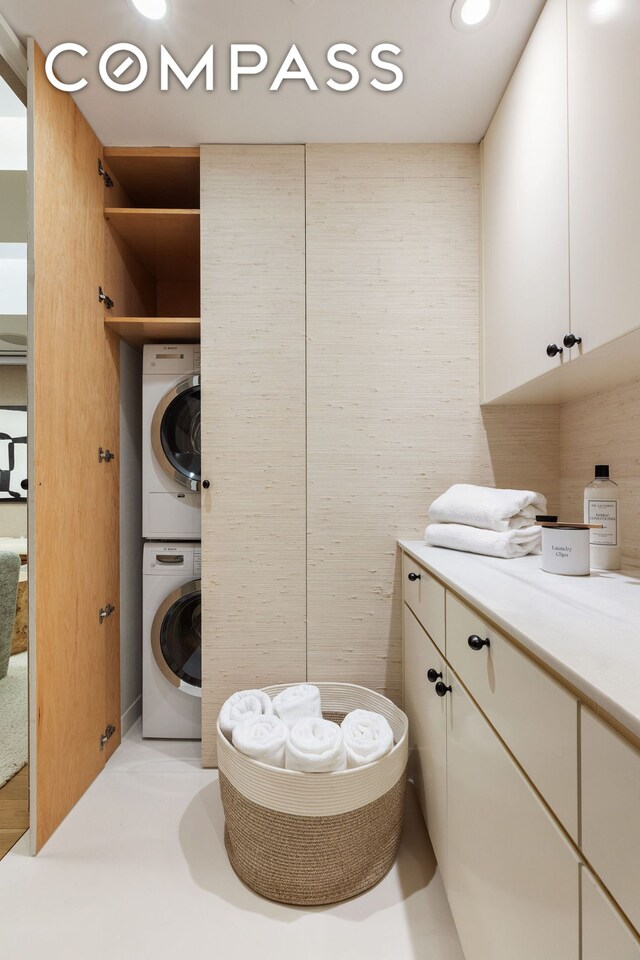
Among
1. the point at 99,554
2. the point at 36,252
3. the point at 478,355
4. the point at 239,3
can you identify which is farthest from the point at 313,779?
the point at 239,3

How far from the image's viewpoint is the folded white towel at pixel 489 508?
1.59m

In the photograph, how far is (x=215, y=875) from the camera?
144cm

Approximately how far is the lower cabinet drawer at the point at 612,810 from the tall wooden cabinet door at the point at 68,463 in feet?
4.99

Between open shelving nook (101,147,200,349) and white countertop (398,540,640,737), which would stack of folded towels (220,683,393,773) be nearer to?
white countertop (398,540,640,737)

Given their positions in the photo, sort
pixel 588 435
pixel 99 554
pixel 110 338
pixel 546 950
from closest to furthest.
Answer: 1. pixel 546 950
2. pixel 588 435
3. pixel 99 554
4. pixel 110 338

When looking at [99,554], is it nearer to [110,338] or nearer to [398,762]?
[110,338]

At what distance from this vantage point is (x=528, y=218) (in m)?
1.49

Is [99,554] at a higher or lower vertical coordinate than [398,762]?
higher

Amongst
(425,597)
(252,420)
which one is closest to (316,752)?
(425,597)

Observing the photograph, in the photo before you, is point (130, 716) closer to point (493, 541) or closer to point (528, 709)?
point (493, 541)

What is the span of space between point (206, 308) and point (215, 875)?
1923 mm

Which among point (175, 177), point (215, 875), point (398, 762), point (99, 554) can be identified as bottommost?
point (215, 875)

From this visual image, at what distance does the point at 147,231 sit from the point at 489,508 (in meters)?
1.90

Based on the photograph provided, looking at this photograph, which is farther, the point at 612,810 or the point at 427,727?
the point at 427,727
